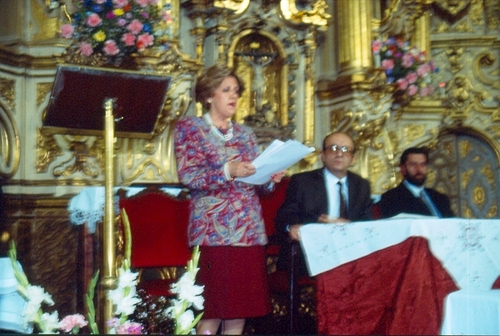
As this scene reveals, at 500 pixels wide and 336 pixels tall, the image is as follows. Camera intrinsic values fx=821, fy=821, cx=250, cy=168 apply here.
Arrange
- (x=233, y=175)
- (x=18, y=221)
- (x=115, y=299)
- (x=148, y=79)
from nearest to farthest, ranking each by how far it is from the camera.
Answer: (x=115, y=299) < (x=148, y=79) < (x=233, y=175) < (x=18, y=221)

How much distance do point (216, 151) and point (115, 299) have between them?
1581 millimetres

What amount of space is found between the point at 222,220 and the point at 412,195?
213 centimetres

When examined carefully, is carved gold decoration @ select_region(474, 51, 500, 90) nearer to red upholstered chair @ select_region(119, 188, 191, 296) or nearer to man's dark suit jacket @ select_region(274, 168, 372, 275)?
man's dark suit jacket @ select_region(274, 168, 372, 275)

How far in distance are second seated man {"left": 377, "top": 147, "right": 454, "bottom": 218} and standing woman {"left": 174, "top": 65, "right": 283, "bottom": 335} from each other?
1852 mm

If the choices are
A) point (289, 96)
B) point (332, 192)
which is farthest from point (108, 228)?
point (289, 96)

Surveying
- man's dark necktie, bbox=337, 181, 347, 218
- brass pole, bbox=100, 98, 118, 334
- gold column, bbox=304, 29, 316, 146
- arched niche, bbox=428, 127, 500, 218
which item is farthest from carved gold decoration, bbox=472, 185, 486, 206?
brass pole, bbox=100, 98, 118, 334

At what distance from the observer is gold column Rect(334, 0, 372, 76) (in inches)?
266

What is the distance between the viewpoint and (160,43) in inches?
225

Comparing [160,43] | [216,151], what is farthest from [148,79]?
[160,43]

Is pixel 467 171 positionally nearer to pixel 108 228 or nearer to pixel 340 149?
pixel 340 149

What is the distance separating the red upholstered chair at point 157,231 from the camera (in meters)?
4.96

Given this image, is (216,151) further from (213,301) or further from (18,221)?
(18,221)

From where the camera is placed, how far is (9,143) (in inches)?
225

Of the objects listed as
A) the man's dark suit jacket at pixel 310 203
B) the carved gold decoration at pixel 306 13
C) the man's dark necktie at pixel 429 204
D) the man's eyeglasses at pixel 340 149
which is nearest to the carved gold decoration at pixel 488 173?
the man's dark necktie at pixel 429 204
